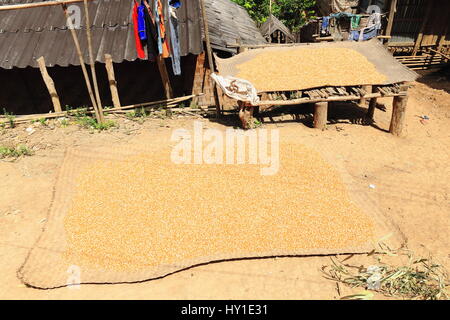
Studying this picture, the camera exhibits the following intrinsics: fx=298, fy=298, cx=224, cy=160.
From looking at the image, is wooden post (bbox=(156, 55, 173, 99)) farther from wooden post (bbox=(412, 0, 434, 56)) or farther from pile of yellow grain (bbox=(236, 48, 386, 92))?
wooden post (bbox=(412, 0, 434, 56))

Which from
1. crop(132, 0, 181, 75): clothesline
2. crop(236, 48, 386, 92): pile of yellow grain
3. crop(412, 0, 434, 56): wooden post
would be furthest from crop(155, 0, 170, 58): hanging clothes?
crop(412, 0, 434, 56): wooden post

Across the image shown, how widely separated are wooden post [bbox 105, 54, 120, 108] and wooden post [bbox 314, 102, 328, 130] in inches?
210

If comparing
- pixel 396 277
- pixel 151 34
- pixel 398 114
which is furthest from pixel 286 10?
pixel 396 277

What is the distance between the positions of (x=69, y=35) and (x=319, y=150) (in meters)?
7.41

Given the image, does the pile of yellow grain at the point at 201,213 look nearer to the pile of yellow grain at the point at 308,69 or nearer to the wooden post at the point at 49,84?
the pile of yellow grain at the point at 308,69

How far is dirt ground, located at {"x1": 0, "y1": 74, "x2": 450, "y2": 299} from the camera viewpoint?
360cm

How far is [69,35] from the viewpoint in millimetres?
8297

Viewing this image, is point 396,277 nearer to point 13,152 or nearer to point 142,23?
point 142,23

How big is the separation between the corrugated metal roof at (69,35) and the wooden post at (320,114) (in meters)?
3.37

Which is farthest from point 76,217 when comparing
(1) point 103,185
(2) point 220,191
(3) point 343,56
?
(3) point 343,56

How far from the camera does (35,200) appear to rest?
520 cm

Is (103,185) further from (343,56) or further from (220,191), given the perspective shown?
(343,56)

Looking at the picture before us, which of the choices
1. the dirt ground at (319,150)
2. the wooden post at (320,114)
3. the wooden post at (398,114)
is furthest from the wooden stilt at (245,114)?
the wooden post at (398,114)

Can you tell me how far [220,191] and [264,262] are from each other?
1.53m
